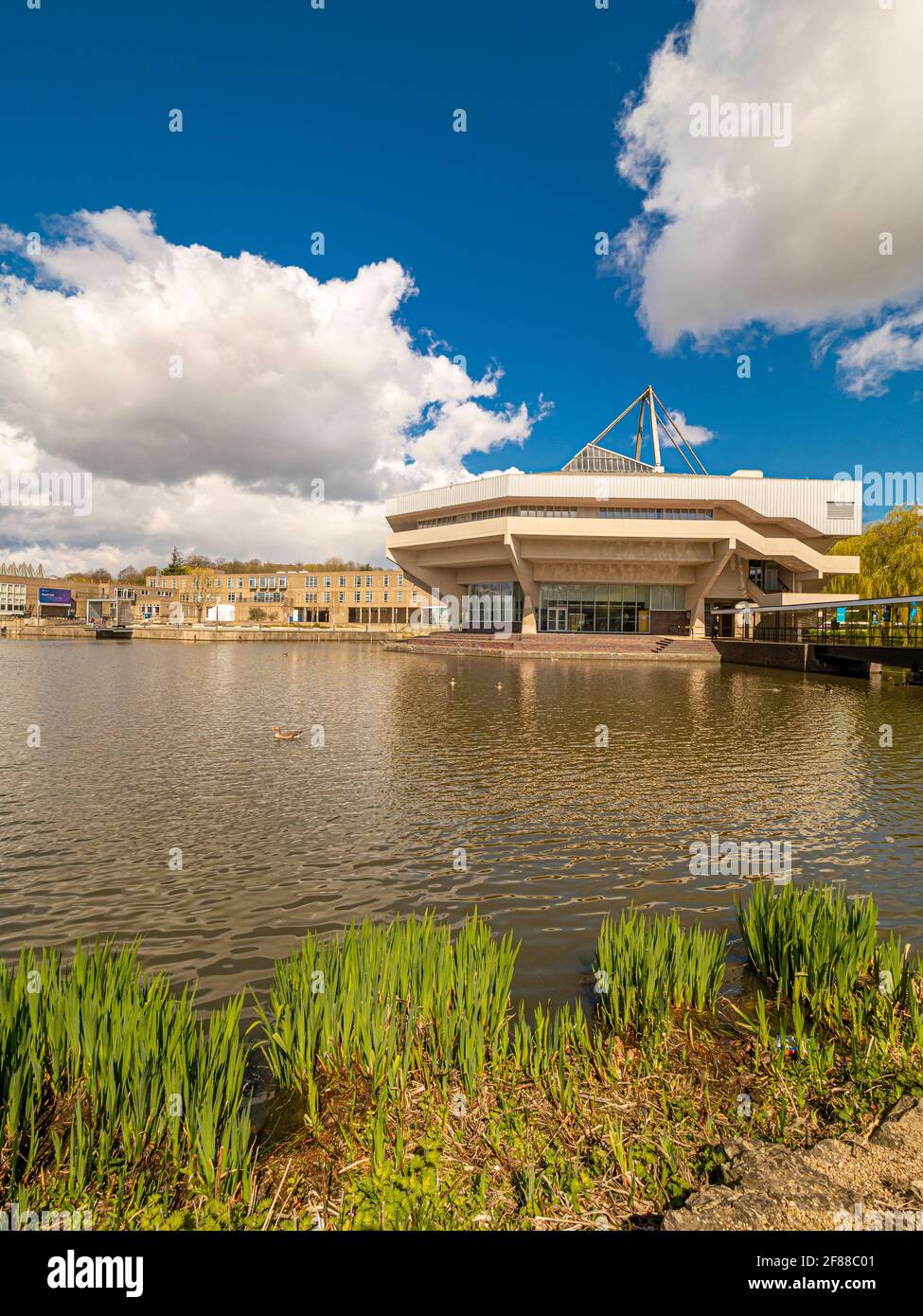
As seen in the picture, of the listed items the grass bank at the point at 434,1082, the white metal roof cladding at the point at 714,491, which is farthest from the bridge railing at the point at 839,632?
the grass bank at the point at 434,1082

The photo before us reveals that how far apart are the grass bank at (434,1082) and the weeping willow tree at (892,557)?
55491 mm

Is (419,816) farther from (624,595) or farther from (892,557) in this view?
(892,557)

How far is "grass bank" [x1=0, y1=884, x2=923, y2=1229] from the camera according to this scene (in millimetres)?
3105

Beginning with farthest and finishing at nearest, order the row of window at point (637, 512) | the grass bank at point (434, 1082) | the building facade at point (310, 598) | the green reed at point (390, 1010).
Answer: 1. the building facade at point (310, 598)
2. the row of window at point (637, 512)
3. the green reed at point (390, 1010)
4. the grass bank at point (434, 1082)

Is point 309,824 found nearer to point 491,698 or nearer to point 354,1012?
point 354,1012

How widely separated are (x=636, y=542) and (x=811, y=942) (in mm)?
55281

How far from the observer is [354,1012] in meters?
3.99

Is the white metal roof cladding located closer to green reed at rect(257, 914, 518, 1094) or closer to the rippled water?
the rippled water

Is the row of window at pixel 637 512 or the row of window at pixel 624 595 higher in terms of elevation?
the row of window at pixel 637 512

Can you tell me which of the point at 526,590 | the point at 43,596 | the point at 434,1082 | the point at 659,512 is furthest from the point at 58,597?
the point at 434,1082

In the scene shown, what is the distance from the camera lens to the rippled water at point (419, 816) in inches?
272

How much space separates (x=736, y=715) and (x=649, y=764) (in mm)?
8938

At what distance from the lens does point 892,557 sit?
185ft

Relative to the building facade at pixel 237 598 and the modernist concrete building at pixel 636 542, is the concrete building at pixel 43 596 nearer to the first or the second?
the building facade at pixel 237 598
